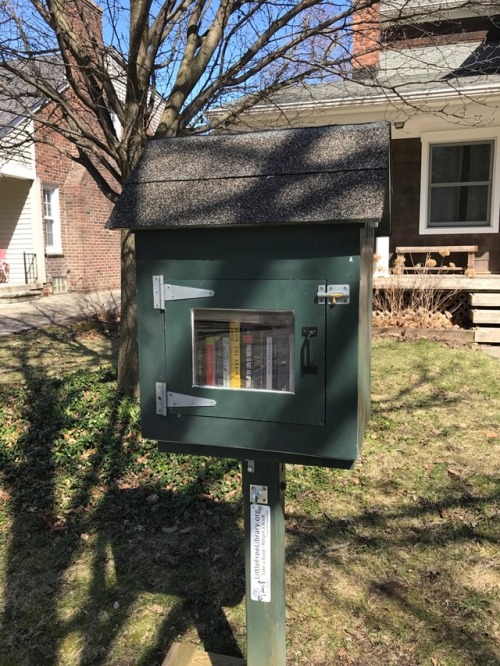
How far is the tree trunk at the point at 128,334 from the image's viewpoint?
186 inches

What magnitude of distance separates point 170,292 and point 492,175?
8.56 meters

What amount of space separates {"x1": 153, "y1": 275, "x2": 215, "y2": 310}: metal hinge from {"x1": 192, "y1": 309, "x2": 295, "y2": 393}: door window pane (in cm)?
6

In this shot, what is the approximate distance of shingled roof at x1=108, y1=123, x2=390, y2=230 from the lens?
1.57 m

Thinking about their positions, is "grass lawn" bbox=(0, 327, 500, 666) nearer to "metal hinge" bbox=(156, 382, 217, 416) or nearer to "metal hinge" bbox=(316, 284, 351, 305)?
"metal hinge" bbox=(156, 382, 217, 416)

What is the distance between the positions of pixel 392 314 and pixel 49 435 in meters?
4.90

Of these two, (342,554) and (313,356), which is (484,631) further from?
Result: (313,356)

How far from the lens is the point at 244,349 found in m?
1.78

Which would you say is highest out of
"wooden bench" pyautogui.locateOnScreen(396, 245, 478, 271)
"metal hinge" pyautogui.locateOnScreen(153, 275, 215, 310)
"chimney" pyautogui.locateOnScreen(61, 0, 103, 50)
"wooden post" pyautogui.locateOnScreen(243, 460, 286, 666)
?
"chimney" pyautogui.locateOnScreen(61, 0, 103, 50)

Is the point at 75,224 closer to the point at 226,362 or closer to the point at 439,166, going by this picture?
the point at 439,166

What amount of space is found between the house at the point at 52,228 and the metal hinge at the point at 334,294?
39.1 feet

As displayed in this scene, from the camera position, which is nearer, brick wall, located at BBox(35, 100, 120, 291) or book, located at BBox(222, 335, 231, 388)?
book, located at BBox(222, 335, 231, 388)

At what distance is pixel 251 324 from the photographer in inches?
69.2

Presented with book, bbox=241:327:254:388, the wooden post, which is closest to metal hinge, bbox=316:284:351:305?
book, bbox=241:327:254:388

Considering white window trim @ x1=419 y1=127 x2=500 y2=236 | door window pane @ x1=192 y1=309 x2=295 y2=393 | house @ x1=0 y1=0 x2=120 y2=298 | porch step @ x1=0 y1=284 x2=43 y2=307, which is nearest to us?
door window pane @ x1=192 y1=309 x2=295 y2=393
